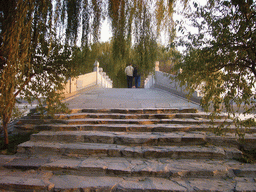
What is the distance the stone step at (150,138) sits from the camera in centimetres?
468

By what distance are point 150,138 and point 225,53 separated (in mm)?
2315

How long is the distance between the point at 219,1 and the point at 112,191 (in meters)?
3.68

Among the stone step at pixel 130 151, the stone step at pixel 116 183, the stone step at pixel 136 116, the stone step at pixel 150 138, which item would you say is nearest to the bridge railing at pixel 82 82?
the stone step at pixel 136 116

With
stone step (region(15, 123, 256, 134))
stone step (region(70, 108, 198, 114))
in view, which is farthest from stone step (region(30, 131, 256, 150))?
stone step (region(70, 108, 198, 114))

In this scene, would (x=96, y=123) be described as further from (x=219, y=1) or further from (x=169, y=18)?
(x=219, y=1)

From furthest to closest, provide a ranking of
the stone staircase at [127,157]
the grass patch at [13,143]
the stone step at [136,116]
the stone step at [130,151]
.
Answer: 1. the stone step at [136,116]
2. the grass patch at [13,143]
3. the stone step at [130,151]
4. the stone staircase at [127,157]

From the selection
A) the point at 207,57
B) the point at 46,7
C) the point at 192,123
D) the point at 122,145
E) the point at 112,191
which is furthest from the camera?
the point at 192,123

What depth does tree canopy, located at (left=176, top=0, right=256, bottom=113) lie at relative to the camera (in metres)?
3.48

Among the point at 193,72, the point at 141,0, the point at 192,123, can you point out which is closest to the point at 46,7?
the point at 141,0

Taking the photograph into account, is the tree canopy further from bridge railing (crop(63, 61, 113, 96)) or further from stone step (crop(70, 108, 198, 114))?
bridge railing (crop(63, 61, 113, 96))

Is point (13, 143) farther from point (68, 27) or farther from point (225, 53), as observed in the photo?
point (225, 53)

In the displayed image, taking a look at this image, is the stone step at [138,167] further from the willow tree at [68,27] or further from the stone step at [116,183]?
the willow tree at [68,27]

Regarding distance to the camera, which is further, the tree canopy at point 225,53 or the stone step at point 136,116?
the stone step at point 136,116

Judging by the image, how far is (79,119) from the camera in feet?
19.8
